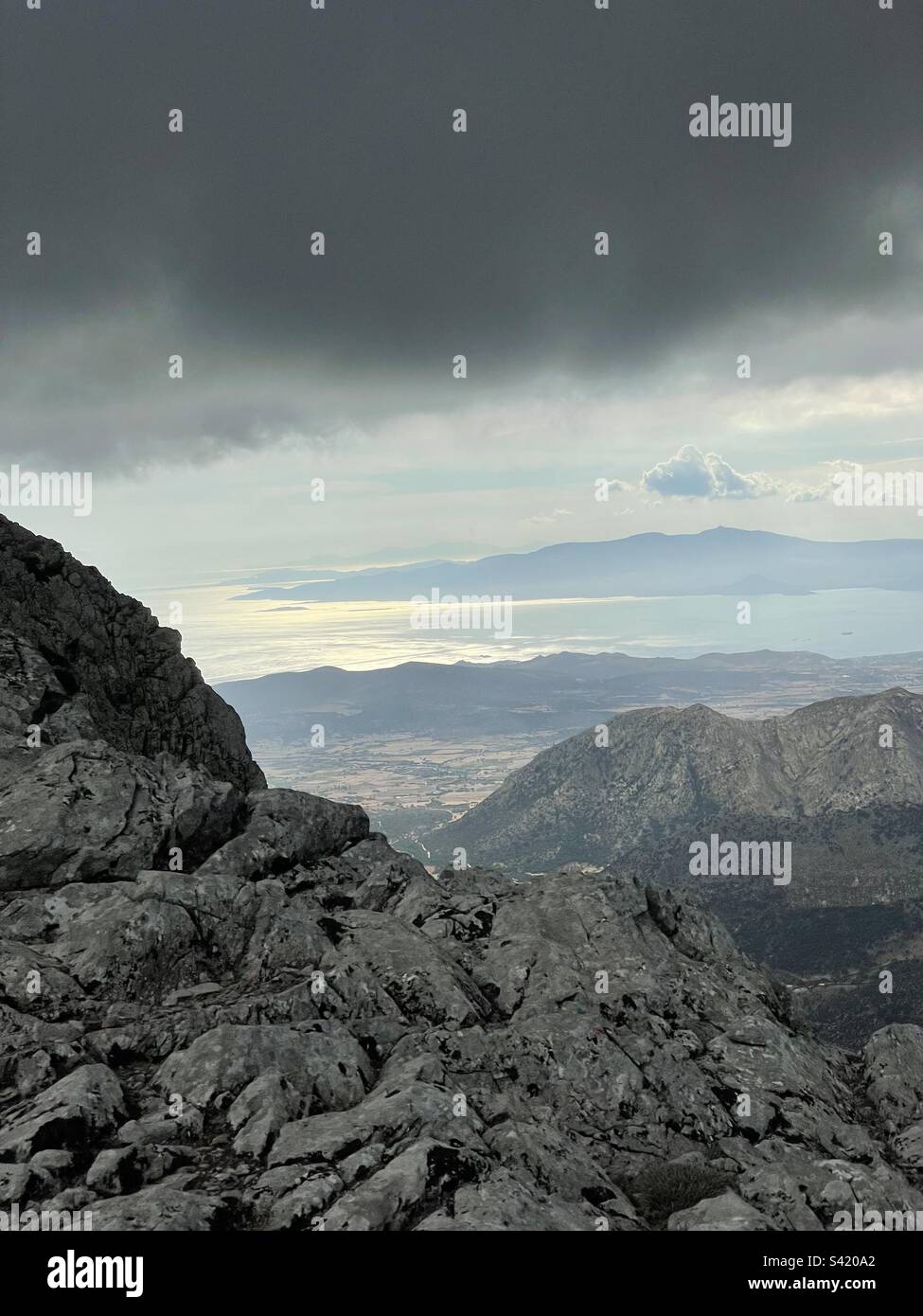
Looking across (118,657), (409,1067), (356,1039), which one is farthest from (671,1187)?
(118,657)

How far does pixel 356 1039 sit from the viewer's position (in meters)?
28.3

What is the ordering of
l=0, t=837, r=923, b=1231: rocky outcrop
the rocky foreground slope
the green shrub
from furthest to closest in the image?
the green shrub < the rocky foreground slope < l=0, t=837, r=923, b=1231: rocky outcrop

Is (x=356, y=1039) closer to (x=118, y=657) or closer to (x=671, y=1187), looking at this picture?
(x=671, y=1187)

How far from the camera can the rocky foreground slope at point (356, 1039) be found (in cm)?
1997

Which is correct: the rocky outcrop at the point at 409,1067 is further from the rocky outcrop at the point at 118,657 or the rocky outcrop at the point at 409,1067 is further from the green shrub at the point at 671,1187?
the rocky outcrop at the point at 118,657

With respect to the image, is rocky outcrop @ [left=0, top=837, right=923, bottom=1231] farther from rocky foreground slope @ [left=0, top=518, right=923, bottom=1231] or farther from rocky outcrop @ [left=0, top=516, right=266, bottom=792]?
rocky outcrop @ [left=0, top=516, right=266, bottom=792]

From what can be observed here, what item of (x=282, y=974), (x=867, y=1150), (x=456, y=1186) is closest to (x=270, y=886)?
(x=282, y=974)

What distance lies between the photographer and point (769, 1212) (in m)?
22.5

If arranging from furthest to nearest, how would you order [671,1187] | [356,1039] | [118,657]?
1. [118,657]
2. [356,1039]
3. [671,1187]

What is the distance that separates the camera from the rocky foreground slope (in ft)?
65.5

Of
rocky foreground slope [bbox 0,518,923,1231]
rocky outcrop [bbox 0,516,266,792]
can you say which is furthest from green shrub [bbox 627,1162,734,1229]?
rocky outcrop [bbox 0,516,266,792]

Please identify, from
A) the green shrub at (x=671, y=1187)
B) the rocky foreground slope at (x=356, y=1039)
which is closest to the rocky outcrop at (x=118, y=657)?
the rocky foreground slope at (x=356, y=1039)
